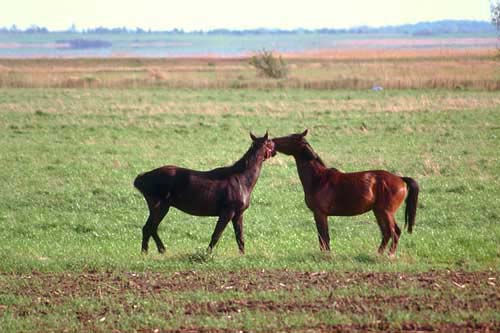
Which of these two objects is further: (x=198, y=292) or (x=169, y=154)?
(x=169, y=154)

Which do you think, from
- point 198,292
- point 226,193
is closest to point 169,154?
point 226,193

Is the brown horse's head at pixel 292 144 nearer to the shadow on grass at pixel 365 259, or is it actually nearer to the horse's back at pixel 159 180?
the horse's back at pixel 159 180

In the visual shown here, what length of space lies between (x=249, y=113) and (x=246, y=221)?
815 inches

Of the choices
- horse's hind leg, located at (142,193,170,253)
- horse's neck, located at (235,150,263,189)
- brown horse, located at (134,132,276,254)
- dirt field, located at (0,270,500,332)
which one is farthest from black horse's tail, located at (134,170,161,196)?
dirt field, located at (0,270,500,332)

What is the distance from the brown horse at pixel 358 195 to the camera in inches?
481

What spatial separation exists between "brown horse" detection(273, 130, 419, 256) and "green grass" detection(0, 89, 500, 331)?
0.45 meters

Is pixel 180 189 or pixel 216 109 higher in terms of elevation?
pixel 180 189

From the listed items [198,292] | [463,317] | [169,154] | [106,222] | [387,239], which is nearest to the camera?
[463,317]

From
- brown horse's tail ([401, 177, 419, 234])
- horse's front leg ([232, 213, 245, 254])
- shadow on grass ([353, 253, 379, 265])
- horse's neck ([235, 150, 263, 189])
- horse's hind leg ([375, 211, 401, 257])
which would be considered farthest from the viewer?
horse's neck ([235, 150, 263, 189])

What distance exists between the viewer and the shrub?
61.0 meters

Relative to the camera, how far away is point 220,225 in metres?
12.6

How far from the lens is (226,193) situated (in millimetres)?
12734

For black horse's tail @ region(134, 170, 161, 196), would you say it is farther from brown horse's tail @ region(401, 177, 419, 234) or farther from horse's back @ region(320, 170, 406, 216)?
A: brown horse's tail @ region(401, 177, 419, 234)

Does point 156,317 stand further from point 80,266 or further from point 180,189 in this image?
point 180,189
